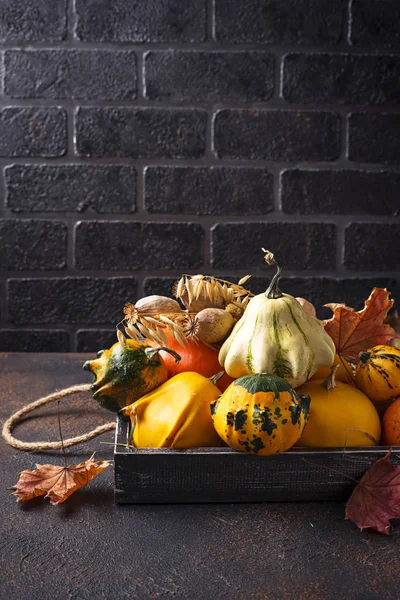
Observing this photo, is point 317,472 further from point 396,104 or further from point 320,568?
point 396,104

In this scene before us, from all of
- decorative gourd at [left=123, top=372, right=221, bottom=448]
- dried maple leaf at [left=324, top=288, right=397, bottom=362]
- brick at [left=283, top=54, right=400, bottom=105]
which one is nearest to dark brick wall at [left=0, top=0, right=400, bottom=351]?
→ brick at [left=283, top=54, right=400, bottom=105]

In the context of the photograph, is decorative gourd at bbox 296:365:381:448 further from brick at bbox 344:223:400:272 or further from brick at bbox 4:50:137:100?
brick at bbox 4:50:137:100

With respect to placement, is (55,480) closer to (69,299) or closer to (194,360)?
(194,360)

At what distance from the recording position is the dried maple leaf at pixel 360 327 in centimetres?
79

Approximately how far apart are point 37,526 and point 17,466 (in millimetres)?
Answer: 158

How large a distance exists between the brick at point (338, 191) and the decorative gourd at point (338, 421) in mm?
1283

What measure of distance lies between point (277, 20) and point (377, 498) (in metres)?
1.57

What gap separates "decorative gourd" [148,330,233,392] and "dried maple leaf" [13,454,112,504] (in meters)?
0.14

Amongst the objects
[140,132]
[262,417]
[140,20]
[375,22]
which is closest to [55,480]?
[262,417]

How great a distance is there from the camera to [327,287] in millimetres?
1939

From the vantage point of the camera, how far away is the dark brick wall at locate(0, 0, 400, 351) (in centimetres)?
183

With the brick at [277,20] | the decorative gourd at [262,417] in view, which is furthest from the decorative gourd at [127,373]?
the brick at [277,20]

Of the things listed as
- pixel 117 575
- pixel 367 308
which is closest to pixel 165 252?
pixel 367 308

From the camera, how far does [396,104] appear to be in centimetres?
187
